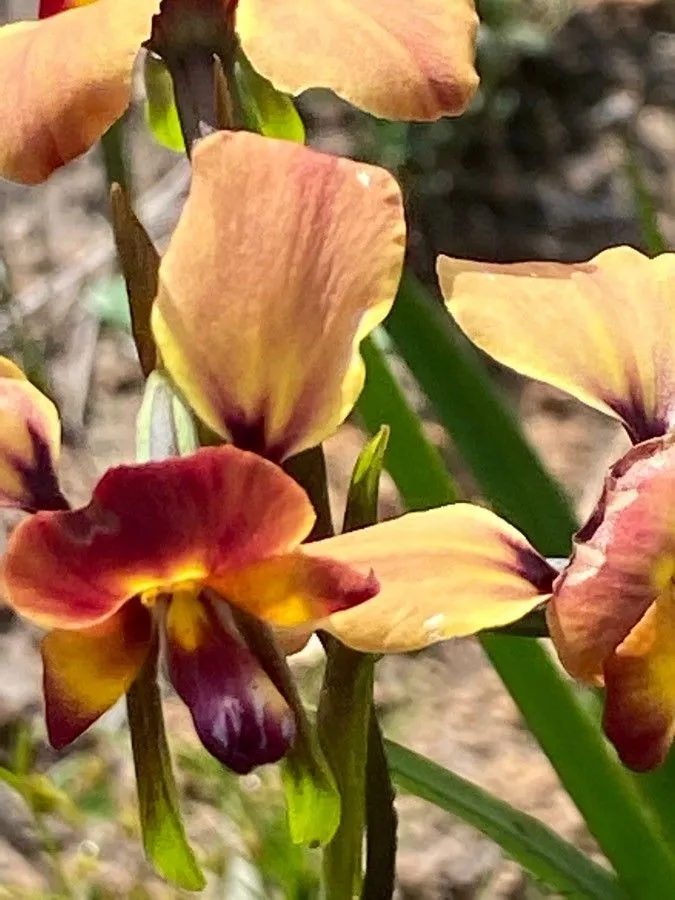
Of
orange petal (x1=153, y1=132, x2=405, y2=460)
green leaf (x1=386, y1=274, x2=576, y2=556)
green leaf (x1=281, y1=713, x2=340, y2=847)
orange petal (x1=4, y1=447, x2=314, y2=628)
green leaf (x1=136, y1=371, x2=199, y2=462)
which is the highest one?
orange petal (x1=153, y1=132, x2=405, y2=460)

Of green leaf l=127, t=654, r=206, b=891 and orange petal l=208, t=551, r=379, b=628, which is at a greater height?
orange petal l=208, t=551, r=379, b=628

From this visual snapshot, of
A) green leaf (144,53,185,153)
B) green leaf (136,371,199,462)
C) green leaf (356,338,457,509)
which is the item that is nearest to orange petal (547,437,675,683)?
green leaf (136,371,199,462)

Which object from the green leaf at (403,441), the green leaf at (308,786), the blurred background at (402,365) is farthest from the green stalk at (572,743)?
the green leaf at (308,786)

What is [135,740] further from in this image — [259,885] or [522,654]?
[259,885]

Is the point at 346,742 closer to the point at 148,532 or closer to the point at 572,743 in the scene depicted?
the point at 148,532

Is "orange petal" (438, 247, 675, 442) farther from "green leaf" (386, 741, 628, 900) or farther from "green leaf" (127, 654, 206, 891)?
"green leaf" (386, 741, 628, 900)

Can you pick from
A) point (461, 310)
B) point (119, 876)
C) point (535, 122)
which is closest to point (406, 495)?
point (461, 310)
